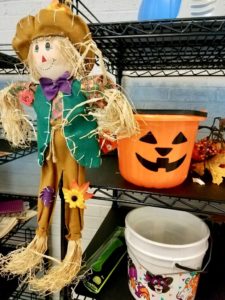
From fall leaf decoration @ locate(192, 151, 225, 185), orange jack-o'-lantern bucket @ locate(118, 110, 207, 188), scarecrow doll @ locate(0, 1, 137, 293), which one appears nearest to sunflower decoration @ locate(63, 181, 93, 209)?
scarecrow doll @ locate(0, 1, 137, 293)

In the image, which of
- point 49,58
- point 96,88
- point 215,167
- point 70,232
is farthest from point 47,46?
point 215,167

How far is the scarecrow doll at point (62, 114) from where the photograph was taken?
1.65ft

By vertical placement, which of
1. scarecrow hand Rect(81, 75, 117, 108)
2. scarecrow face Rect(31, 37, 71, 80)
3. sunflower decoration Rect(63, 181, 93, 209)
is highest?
scarecrow face Rect(31, 37, 71, 80)

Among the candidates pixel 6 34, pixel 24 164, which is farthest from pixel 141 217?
pixel 6 34

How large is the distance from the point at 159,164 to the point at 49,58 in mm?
360

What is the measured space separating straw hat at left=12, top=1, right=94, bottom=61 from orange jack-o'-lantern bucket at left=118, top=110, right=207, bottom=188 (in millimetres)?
222

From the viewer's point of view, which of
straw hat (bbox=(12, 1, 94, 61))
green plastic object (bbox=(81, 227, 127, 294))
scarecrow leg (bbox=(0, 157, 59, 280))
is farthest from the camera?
green plastic object (bbox=(81, 227, 127, 294))

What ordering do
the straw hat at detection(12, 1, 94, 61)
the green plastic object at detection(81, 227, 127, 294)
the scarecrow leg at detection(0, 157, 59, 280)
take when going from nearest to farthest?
the straw hat at detection(12, 1, 94, 61) < the scarecrow leg at detection(0, 157, 59, 280) < the green plastic object at detection(81, 227, 127, 294)

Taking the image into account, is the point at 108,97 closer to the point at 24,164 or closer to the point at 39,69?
the point at 39,69

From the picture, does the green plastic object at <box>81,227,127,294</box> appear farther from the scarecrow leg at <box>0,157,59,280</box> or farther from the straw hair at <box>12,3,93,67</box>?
the straw hair at <box>12,3,93,67</box>

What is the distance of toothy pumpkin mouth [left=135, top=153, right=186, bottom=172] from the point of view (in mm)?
569

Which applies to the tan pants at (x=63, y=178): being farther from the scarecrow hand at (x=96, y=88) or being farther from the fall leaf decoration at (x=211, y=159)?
the fall leaf decoration at (x=211, y=159)

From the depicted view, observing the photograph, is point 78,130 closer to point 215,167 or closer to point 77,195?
point 77,195

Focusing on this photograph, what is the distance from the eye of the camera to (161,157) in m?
0.56
